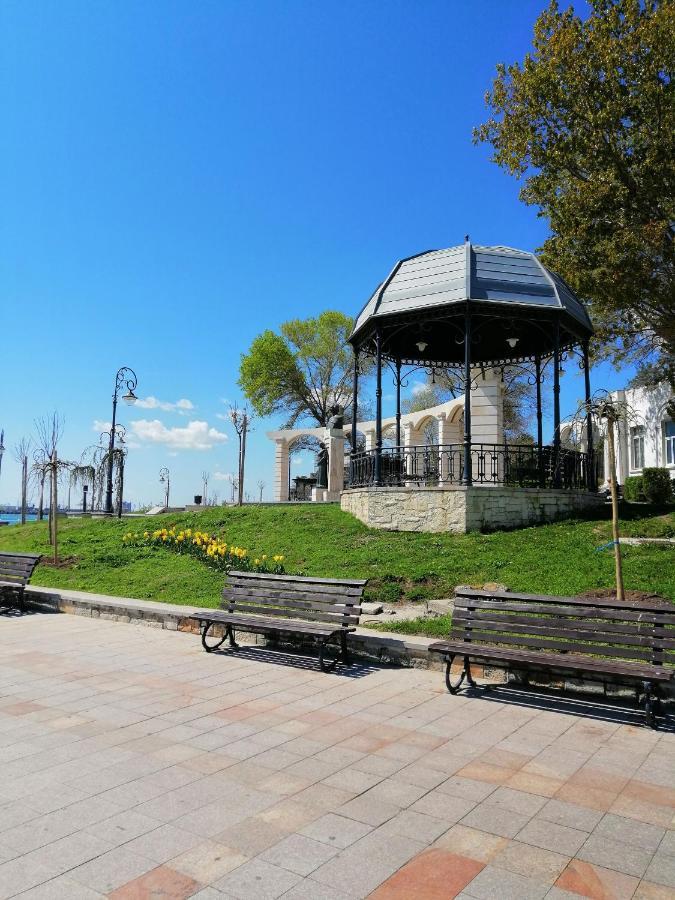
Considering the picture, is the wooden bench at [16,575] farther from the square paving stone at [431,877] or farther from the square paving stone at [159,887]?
the square paving stone at [431,877]

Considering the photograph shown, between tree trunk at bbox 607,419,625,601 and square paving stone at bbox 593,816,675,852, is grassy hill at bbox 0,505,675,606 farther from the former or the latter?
square paving stone at bbox 593,816,675,852

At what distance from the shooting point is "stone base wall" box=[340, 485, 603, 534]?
13.3 metres

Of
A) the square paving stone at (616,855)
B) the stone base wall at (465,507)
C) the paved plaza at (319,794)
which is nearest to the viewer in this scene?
the paved plaza at (319,794)

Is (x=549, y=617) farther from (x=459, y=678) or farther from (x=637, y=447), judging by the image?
(x=637, y=447)

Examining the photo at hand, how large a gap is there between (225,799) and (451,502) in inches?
403

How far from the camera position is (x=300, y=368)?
45.3 metres

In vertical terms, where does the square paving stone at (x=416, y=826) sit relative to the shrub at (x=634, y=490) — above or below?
below

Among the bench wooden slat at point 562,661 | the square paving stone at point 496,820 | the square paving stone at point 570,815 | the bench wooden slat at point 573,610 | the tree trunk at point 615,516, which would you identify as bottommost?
the square paving stone at point 570,815

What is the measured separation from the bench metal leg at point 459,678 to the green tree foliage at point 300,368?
124 ft

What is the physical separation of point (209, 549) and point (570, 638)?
7.72 metres

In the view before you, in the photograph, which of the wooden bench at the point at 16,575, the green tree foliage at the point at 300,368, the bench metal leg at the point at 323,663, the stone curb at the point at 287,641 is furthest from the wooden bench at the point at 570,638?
the green tree foliage at the point at 300,368

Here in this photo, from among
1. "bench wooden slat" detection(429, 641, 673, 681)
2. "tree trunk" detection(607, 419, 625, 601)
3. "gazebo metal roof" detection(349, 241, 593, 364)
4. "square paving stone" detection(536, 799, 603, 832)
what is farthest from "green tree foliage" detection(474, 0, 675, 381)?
"square paving stone" detection(536, 799, 603, 832)

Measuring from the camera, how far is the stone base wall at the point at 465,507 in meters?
13.3

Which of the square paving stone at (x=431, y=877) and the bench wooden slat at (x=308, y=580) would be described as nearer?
the square paving stone at (x=431, y=877)
